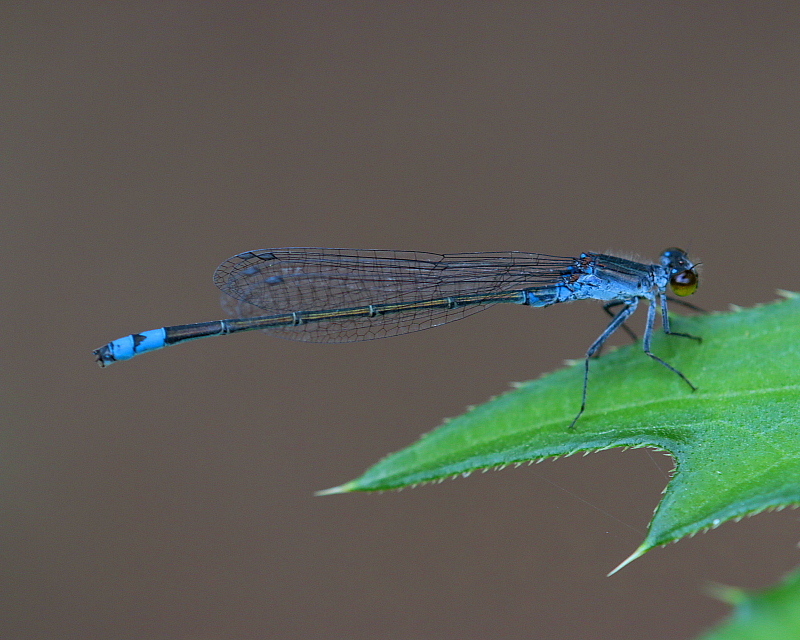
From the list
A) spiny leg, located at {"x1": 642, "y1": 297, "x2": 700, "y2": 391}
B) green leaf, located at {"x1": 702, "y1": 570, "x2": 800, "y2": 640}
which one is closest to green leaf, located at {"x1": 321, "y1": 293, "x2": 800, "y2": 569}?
spiny leg, located at {"x1": 642, "y1": 297, "x2": 700, "y2": 391}

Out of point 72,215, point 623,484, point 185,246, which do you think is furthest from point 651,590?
point 72,215

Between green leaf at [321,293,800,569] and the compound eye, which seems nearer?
green leaf at [321,293,800,569]

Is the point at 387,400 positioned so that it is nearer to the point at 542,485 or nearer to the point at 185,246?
the point at 542,485

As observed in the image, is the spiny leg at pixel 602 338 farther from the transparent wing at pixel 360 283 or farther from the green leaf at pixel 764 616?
the green leaf at pixel 764 616

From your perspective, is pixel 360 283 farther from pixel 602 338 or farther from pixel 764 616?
pixel 764 616

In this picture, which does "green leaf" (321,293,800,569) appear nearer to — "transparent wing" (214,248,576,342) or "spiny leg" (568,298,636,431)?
"spiny leg" (568,298,636,431)

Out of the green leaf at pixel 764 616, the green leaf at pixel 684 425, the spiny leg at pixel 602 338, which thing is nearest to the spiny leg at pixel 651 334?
the green leaf at pixel 684 425

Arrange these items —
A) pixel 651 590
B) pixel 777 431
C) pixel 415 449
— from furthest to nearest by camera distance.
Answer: pixel 651 590, pixel 415 449, pixel 777 431
